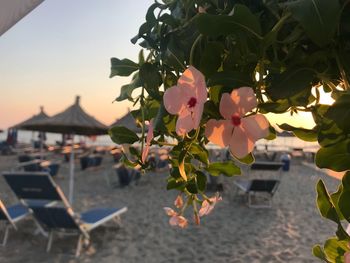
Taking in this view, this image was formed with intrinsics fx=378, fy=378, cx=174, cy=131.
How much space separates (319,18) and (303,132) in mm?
193

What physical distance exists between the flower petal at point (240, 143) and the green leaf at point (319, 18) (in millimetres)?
106

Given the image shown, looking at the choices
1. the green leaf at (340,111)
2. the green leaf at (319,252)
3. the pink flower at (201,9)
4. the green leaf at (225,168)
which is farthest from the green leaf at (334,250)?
the pink flower at (201,9)

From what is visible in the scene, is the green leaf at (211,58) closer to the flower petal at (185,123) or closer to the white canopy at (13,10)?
the flower petal at (185,123)

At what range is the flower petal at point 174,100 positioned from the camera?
38 centimetres

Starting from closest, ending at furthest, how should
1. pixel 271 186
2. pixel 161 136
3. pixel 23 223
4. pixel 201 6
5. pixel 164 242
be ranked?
pixel 201 6 < pixel 161 136 < pixel 164 242 < pixel 23 223 < pixel 271 186

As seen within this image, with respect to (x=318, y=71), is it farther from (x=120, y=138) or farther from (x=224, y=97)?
(x=120, y=138)

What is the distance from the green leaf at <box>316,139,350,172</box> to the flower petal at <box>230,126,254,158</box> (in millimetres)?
137

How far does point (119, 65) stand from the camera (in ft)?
2.07

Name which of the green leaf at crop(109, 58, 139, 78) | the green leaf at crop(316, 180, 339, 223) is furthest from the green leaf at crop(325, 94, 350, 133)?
the green leaf at crop(109, 58, 139, 78)

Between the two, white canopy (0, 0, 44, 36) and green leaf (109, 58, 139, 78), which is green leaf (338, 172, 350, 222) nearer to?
green leaf (109, 58, 139, 78)

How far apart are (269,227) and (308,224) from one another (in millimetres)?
870

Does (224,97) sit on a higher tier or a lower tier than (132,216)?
higher

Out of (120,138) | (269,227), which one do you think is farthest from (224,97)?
(269,227)

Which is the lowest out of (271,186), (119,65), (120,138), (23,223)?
(23,223)
